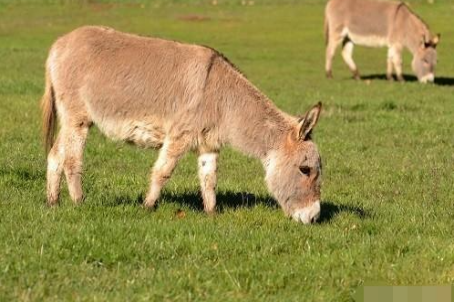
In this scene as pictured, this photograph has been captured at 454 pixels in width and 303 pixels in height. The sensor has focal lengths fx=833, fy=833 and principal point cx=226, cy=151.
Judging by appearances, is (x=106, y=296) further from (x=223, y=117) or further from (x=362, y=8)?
(x=362, y=8)

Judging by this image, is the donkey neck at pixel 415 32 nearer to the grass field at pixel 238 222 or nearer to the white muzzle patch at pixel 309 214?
the grass field at pixel 238 222

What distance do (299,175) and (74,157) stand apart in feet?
7.70

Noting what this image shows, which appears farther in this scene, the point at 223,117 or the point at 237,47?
the point at 237,47

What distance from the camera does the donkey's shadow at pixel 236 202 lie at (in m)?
8.77

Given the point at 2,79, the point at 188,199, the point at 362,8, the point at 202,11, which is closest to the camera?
the point at 188,199

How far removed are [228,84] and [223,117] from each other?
36 cm

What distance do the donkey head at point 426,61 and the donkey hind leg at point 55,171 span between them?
2006cm

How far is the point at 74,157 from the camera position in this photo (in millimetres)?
8656

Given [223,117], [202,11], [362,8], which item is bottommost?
[202,11]

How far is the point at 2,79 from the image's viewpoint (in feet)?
70.9

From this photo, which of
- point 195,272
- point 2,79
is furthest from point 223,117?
point 2,79

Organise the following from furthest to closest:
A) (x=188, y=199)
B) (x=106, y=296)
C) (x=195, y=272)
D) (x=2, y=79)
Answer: (x=2, y=79) < (x=188, y=199) < (x=195, y=272) < (x=106, y=296)

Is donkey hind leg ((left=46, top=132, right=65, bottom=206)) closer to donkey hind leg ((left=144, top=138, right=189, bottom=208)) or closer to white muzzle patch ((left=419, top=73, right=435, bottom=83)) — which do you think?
donkey hind leg ((left=144, top=138, right=189, bottom=208))

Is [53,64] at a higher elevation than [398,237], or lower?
higher
